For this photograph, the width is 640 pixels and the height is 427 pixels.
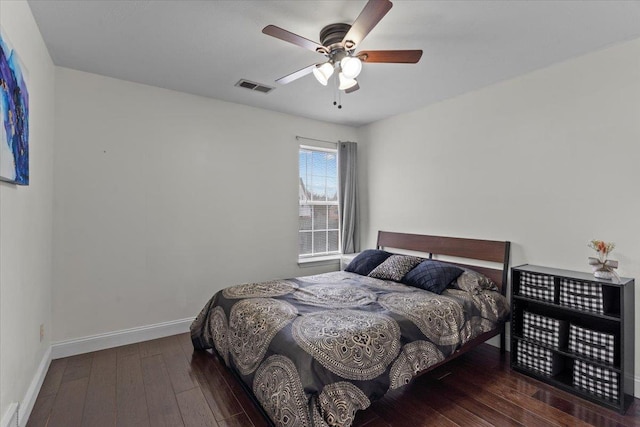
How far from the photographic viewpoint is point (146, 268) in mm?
3164

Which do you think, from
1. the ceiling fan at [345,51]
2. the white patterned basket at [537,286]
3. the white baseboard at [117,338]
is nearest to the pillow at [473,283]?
the white patterned basket at [537,286]

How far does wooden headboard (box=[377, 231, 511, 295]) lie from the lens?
299 cm

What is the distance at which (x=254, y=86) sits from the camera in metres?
3.19

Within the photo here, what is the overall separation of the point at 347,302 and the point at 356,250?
2.12m

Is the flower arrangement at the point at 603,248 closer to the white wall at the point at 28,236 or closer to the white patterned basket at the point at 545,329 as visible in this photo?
the white patterned basket at the point at 545,329

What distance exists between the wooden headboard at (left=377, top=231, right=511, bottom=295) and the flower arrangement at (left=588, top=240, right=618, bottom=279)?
704 mm

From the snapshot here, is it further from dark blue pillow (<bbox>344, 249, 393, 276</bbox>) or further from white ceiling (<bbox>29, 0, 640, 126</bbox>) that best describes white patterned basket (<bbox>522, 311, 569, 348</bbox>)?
white ceiling (<bbox>29, 0, 640, 126</bbox>)

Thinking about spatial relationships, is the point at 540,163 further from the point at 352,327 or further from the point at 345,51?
the point at 352,327

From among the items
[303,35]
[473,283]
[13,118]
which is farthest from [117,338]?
[473,283]

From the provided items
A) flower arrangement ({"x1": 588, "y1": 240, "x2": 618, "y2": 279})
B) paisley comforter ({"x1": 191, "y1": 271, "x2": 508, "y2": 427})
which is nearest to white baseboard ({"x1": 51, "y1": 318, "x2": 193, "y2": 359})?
paisley comforter ({"x1": 191, "y1": 271, "x2": 508, "y2": 427})

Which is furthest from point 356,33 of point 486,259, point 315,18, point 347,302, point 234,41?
point 486,259

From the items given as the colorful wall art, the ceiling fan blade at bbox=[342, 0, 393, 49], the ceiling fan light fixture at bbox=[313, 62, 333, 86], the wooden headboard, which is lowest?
the wooden headboard

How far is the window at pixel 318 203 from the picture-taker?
433cm

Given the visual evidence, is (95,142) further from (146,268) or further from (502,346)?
(502,346)
